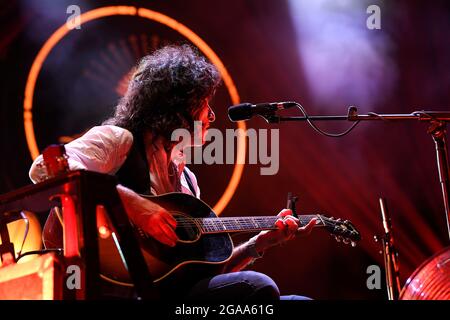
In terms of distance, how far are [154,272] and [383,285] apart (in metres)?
3.40

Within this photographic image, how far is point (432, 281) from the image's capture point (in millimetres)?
2338

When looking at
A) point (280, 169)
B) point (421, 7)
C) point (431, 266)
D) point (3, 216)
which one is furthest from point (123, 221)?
point (421, 7)

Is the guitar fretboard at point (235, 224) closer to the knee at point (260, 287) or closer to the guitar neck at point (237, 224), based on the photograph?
the guitar neck at point (237, 224)

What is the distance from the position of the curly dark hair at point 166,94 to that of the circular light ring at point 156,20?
137 centimetres

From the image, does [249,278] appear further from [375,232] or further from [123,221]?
[375,232]

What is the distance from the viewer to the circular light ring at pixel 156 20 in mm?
4605

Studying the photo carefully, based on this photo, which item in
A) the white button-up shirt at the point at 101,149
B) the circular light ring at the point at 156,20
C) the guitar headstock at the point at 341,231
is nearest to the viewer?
the white button-up shirt at the point at 101,149

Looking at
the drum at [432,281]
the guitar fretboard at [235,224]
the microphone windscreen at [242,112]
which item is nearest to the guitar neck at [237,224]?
the guitar fretboard at [235,224]

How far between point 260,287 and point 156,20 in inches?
129

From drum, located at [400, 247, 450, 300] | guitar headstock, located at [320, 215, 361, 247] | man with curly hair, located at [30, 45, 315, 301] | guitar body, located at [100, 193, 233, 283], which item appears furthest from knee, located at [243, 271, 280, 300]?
guitar headstock, located at [320, 215, 361, 247]

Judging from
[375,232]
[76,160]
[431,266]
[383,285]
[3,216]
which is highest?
[76,160]

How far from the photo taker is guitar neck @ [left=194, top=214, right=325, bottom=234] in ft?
10.2

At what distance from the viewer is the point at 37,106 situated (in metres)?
4.64

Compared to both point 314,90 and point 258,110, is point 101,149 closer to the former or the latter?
point 258,110
